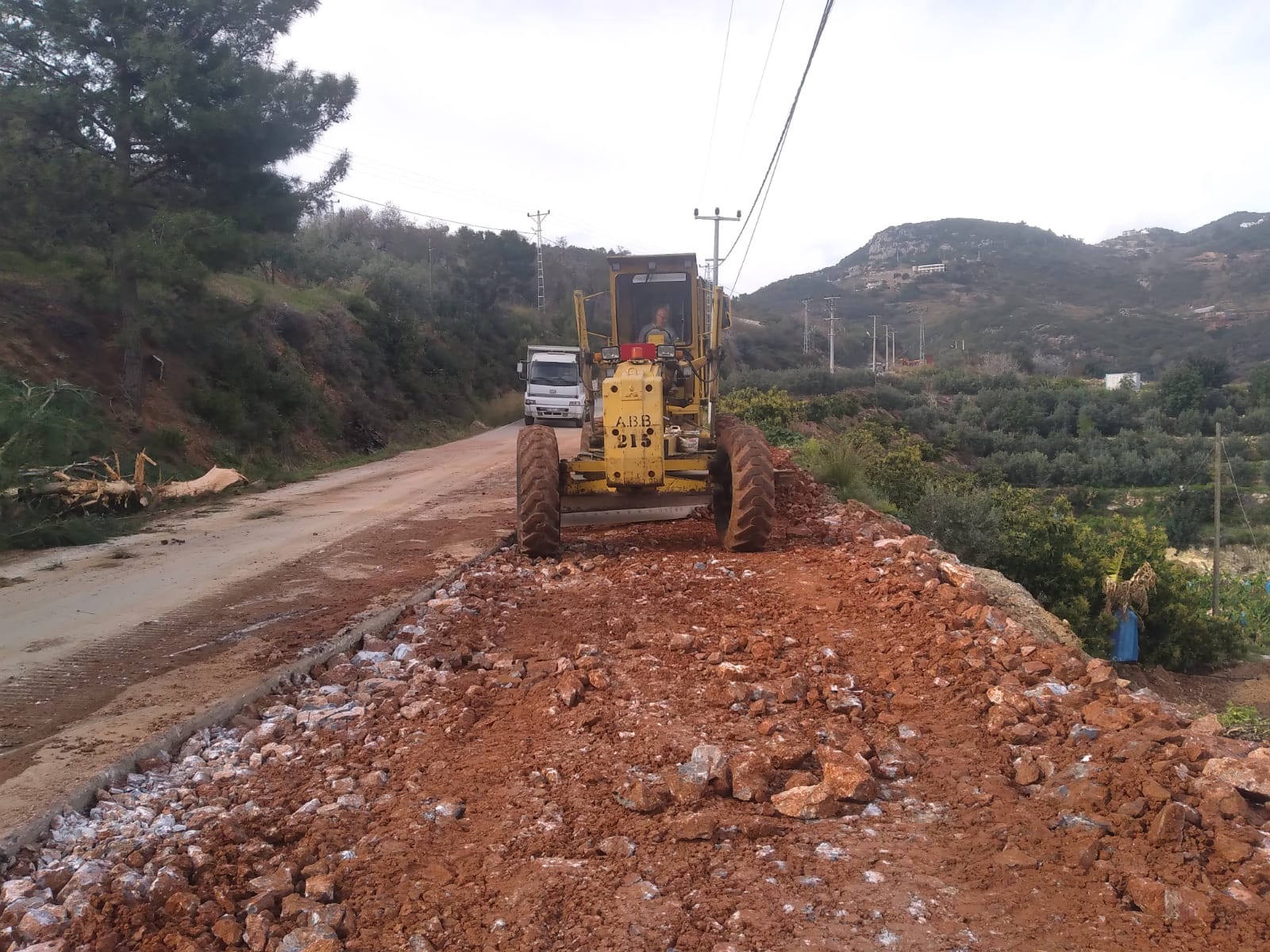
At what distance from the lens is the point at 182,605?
7398 millimetres

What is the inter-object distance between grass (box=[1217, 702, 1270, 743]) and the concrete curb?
4.96m

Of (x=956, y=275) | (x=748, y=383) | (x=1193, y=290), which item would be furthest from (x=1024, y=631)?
(x=956, y=275)

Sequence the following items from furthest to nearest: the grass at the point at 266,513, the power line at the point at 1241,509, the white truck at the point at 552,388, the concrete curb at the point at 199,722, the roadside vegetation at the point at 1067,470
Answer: the power line at the point at 1241,509 → the white truck at the point at 552,388 → the roadside vegetation at the point at 1067,470 → the grass at the point at 266,513 → the concrete curb at the point at 199,722

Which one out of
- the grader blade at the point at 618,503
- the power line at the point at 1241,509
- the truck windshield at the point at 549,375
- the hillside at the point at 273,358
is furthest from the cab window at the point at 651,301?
the power line at the point at 1241,509

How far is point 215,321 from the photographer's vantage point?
19844mm

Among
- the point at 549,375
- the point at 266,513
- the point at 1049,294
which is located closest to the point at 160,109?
the point at 266,513

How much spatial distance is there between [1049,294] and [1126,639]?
352 ft

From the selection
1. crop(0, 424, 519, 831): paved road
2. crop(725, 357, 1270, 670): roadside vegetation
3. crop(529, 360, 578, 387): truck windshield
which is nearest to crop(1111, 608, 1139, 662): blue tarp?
crop(725, 357, 1270, 670): roadside vegetation

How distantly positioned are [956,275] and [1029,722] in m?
130

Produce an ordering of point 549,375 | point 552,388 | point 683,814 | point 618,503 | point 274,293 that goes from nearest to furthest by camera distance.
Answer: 1. point 683,814
2. point 618,503
3. point 552,388
4. point 549,375
5. point 274,293

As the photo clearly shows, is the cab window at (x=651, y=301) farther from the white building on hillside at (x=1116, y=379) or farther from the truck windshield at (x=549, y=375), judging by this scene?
the white building on hillside at (x=1116, y=379)

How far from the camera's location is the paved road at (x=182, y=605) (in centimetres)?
471

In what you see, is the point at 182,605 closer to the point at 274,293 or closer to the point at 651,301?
the point at 651,301

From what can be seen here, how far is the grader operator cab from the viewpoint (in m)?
8.41
